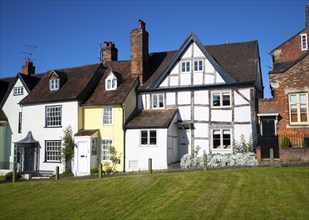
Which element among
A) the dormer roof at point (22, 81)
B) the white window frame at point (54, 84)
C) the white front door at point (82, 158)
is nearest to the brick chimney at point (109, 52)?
the white window frame at point (54, 84)

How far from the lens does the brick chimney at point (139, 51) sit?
30.1 metres

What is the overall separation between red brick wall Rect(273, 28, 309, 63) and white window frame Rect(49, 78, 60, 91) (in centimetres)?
2320

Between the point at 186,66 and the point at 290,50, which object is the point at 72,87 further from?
the point at 290,50

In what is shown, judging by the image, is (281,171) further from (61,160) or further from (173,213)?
(61,160)

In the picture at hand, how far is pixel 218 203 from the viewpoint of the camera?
43.6 ft

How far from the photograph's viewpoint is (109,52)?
3556 centimetres

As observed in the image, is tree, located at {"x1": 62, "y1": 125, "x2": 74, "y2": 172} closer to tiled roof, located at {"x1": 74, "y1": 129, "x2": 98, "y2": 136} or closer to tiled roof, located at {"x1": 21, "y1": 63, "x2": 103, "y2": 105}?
tiled roof, located at {"x1": 74, "y1": 129, "x2": 98, "y2": 136}

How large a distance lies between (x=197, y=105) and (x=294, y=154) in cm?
910

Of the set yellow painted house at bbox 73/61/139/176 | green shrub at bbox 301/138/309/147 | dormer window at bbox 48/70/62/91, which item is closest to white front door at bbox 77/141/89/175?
yellow painted house at bbox 73/61/139/176

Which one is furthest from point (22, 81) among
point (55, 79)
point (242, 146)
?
point (242, 146)

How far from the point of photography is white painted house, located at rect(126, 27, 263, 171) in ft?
84.8

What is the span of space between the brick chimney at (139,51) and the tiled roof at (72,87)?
4.31 meters

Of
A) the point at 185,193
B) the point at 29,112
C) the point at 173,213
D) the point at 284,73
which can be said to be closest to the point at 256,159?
the point at 284,73

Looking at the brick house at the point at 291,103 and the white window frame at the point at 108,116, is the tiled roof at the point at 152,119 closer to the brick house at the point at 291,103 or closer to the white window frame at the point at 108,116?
the white window frame at the point at 108,116
